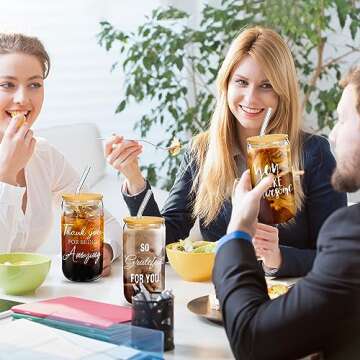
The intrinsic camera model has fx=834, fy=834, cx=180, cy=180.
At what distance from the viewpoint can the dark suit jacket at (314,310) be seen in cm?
131

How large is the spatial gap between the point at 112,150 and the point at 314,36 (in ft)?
7.04

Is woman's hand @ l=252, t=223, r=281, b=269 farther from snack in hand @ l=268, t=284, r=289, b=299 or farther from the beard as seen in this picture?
the beard

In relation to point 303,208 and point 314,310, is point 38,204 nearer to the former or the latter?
point 303,208

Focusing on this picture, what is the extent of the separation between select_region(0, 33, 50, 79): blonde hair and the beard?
1.23m

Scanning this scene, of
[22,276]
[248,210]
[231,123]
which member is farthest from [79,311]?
[231,123]

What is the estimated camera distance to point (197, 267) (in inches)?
76.4

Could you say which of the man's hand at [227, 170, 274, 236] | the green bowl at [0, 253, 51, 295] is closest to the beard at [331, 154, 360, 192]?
the man's hand at [227, 170, 274, 236]

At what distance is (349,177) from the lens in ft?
4.73

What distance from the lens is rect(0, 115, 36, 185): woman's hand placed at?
6.93ft

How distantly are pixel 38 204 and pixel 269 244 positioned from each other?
74 cm

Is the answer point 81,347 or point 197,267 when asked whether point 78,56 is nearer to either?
point 197,267

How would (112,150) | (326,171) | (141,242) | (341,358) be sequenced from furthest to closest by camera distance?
(326,171) → (112,150) → (141,242) → (341,358)

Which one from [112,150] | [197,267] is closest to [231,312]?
[197,267]

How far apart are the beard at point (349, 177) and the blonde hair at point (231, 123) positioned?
A: 91 centimetres
